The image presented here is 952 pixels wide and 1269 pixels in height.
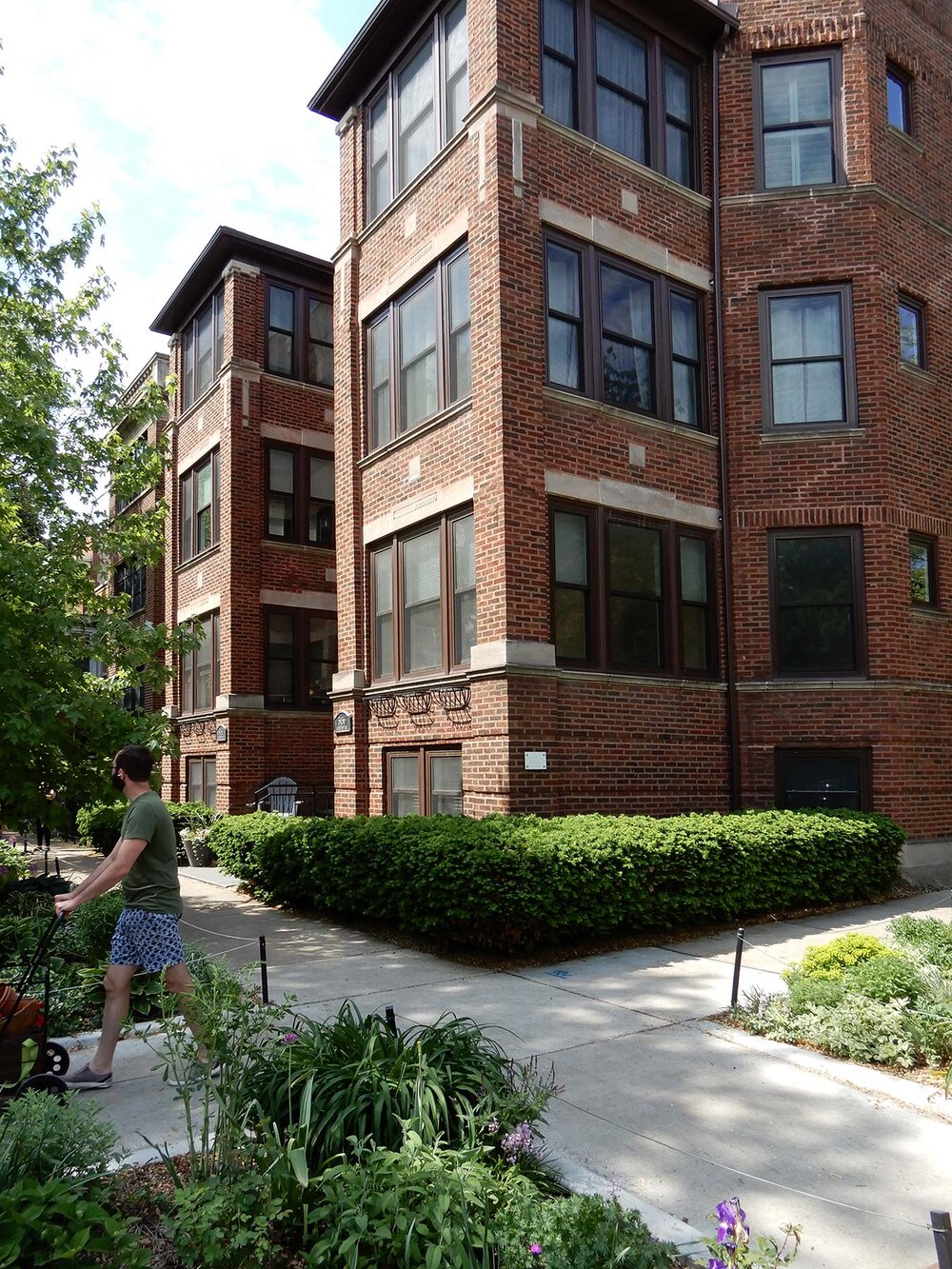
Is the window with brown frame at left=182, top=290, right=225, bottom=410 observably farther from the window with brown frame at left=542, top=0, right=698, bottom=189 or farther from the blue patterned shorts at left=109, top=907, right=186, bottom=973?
the blue patterned shorts at left=109, top=907, right=186, bottom=973

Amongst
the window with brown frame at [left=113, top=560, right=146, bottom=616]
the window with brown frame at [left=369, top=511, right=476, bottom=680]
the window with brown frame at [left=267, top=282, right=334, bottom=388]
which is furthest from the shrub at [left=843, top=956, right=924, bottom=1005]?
the window with brown frame at [left=113, top=560, right=146, bottom=616]

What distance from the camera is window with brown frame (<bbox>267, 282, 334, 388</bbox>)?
20734 mm

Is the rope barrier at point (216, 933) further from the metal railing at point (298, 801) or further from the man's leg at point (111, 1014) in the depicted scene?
the metal railing at point (298, 801)

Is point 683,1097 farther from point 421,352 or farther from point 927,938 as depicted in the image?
point 421,352

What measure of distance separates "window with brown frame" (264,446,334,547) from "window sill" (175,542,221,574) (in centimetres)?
117

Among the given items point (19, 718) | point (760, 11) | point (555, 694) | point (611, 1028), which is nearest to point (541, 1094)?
point (611, 1028)

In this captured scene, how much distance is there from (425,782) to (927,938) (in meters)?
6.69

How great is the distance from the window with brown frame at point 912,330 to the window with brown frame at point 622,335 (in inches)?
122

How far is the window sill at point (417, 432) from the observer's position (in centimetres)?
1261

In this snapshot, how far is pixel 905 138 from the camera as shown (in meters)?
14.8

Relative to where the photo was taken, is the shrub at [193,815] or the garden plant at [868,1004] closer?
the garden plant at [868,1004]

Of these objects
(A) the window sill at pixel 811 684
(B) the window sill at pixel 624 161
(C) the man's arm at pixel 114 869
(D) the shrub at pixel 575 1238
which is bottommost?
(D) the shrub at pixel 575 1238

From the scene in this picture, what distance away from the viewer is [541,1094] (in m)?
4.39

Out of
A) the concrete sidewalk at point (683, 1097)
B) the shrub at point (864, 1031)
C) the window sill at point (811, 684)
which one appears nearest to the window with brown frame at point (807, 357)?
the window sill at point (811, 684)
